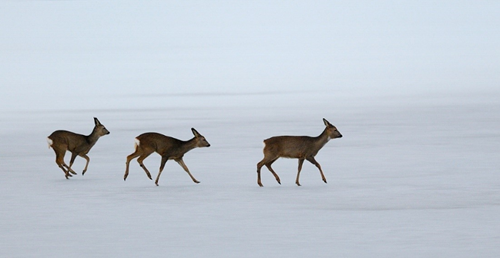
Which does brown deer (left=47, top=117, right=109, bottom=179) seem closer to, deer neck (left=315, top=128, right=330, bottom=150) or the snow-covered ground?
the snow-covered ground

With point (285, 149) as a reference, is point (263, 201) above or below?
below

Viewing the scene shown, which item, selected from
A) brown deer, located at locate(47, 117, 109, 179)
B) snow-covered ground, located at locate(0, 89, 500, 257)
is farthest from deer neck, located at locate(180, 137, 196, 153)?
brown deer, located at locate(47, 117, 109, 179)

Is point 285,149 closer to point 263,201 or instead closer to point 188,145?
point 188,145

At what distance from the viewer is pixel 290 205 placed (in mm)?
15633

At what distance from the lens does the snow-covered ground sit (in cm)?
1220

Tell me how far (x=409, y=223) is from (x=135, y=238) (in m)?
3.62

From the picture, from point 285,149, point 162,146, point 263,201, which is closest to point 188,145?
point 162,146

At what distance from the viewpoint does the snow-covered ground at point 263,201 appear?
1220cm

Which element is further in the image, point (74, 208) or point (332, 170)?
point (332, 170)

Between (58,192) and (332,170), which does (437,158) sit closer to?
(332,170)

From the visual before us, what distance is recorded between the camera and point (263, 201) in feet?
53.0

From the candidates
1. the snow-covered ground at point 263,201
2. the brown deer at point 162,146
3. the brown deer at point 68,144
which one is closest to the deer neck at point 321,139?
the snow-covered ground at point 263,201

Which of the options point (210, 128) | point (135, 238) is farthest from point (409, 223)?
point (210, 128)

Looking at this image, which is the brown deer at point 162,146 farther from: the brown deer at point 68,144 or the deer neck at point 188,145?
the brown deer at point 68,144
